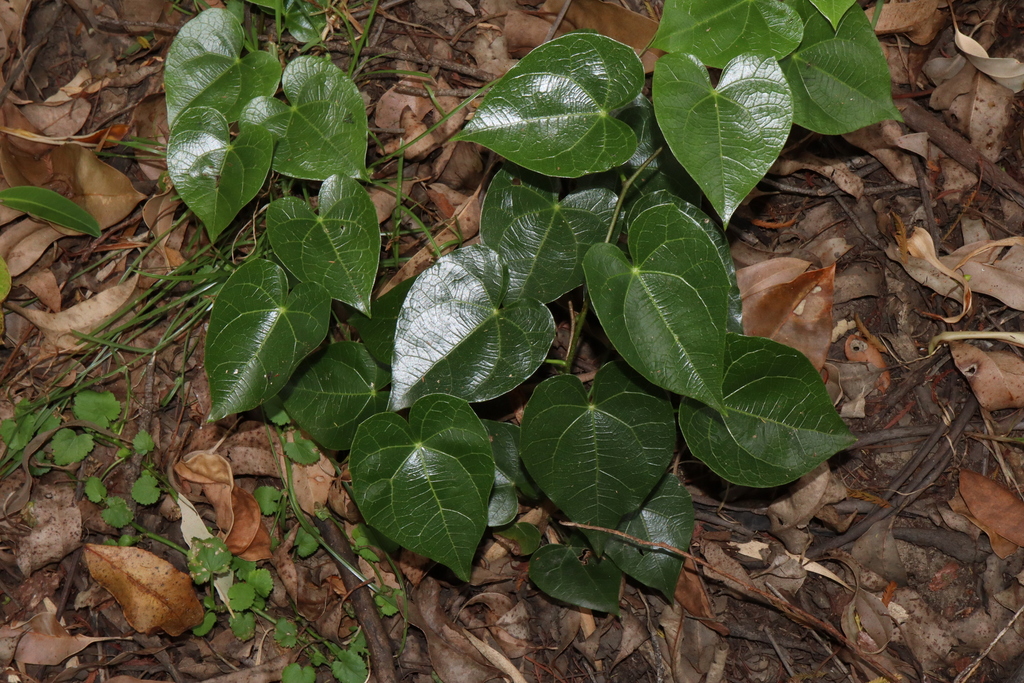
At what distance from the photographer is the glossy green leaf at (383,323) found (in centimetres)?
156

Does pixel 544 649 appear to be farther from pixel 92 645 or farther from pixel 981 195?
pixel 981 195

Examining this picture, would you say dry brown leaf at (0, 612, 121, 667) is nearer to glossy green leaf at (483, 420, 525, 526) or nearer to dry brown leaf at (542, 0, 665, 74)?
glossy green leaf at (483, 420, 525, 526)

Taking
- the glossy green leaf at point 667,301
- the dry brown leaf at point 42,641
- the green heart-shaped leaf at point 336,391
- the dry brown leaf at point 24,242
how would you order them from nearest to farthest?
the glossy green leaf at point 667,301, the green heart-shaped leaf at point 336,391, the dry brown leaf at point 42,641, the dry brown leaf at point 24,242

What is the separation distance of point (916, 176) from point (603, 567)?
137 cm

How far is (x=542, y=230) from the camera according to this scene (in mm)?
1538

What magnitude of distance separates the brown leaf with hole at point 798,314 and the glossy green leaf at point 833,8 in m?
0.59

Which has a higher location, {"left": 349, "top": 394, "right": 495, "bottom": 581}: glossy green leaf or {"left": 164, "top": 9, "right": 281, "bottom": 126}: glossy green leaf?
{"left": 164, "top": 9, "right": 281, "bottom": 126}: glossy green leaf

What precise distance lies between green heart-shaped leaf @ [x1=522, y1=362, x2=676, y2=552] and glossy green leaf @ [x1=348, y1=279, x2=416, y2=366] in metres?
0.38

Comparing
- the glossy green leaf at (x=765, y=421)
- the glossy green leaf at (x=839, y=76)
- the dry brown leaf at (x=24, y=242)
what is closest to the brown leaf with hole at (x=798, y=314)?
the glossy green leaf at (x=765, y=421)

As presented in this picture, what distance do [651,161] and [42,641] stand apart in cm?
197

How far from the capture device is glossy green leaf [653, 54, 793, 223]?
4.30 ft

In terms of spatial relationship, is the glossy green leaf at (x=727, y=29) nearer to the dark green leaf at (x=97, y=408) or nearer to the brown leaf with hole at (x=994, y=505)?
the brown leaf with hole at (x=994, y=505)

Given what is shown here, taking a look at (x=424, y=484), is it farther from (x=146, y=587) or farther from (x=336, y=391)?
(x=146, y=587)

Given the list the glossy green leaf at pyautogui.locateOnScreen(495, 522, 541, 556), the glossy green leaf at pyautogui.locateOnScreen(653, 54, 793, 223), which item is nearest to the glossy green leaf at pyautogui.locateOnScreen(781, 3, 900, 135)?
the glossy green leaf at pyautogui.locateOnScreen(653, 54, 793, 223)
